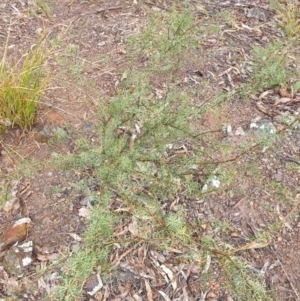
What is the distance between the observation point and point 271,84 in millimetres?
2631

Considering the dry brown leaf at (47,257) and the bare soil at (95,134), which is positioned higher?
the bare soil at (95,134)

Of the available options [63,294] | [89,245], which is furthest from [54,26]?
[63,294]

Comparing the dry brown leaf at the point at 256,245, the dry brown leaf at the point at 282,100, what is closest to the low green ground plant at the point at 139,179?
the dry brown leaf at the point at 256,245

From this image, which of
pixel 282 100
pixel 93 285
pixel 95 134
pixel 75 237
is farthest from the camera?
pixel 282 100

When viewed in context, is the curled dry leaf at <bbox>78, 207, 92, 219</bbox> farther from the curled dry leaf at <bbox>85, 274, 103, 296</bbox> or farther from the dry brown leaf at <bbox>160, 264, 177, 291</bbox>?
the dry brown leaf at <bbox>160, 264, 177, 291</bbox>

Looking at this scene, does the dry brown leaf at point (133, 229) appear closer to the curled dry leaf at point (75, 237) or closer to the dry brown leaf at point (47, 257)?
the curled dry leaf at point (75, 237)

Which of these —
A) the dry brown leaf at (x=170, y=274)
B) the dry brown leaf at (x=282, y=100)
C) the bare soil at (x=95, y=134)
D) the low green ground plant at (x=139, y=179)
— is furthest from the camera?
the dry brown leaf at (x=282, y=100)

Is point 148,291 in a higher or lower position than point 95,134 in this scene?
lower

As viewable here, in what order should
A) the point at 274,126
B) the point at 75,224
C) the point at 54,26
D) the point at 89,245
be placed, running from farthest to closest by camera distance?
the point at 54,26
the point at 274,126
the point at 75,224
the point at 89,245

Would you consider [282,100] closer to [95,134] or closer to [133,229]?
[95,134]

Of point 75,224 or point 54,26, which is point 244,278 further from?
point 54,26

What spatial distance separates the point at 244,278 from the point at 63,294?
0.70 m

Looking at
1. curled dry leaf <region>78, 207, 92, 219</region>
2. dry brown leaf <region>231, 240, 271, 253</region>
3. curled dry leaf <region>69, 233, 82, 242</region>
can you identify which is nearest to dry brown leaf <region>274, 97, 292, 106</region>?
dry brown leaf <region>231, 240, 271, 253</region>

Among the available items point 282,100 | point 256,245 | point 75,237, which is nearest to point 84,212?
point 75,237
